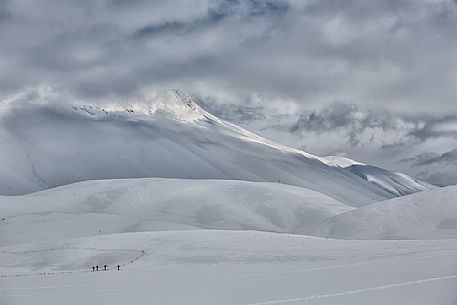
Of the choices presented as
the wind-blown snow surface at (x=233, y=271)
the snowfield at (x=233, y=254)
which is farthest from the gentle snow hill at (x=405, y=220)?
the wind-blown snow surface at (x=233, y=271)

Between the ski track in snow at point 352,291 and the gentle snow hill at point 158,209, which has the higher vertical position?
the ski track in snow at point 352,291

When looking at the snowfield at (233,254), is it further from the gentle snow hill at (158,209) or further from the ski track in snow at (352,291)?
the gentle snow hill at (158,209)

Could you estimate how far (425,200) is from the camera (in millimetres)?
98125

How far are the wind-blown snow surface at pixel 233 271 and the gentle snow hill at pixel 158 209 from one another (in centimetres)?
5022

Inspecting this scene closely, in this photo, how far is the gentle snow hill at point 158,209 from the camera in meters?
123

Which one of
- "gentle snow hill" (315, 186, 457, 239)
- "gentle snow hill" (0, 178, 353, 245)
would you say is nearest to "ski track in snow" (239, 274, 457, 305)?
"gentle snow hill" (315, 186, 457, 239)

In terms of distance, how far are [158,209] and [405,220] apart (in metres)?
77.5

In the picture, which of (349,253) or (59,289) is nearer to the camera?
(59,289)

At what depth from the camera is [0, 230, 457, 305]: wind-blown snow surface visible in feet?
86.0

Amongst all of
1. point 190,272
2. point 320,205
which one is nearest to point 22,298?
point 190,272

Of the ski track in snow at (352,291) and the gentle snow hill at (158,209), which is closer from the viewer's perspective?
the ski track in snow at (352,291)


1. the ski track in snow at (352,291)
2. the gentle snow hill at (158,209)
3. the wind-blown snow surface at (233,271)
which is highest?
the ski track in snow at (352,291)

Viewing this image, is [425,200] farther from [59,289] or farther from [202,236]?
[59,289]

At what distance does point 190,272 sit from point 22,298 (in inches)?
581
